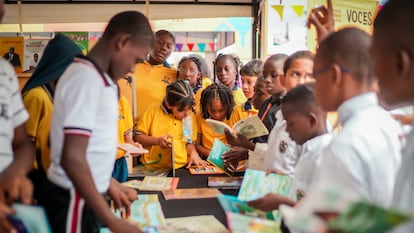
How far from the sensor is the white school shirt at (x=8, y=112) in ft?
2.86

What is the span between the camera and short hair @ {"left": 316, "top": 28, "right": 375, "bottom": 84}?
3.02 feet

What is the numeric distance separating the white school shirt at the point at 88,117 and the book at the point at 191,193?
0.61 m

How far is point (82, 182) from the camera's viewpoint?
953 millimetres

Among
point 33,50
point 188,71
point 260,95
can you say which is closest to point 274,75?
point 260,95

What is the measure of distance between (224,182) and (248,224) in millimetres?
980

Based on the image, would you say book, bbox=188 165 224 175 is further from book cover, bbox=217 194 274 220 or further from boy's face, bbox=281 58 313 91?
book cover, bbox=217 194 274 220

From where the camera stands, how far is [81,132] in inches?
37.2

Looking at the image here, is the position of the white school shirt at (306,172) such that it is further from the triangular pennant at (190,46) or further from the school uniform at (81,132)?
the triangular pennant at (190,46)

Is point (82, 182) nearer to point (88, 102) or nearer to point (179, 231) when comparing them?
point (88, 102)

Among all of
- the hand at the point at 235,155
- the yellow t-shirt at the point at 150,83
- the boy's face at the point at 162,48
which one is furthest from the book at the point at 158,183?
the boy's face at the point at 162,48

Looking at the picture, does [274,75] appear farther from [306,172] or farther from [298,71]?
[306,172]

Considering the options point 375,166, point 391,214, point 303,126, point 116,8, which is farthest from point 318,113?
point 116,8

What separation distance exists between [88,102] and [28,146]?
0.17 meters

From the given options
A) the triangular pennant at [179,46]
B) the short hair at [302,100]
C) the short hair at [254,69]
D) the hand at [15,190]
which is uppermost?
the triangular pennant at [179,46]
